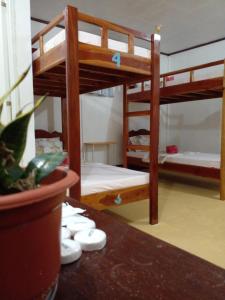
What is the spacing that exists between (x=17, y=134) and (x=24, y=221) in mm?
115

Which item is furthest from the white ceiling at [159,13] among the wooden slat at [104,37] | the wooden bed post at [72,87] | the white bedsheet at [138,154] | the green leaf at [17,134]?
the green leaf at [17,134]

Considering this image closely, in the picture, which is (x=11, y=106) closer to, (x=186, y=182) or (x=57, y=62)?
(x=57, y=62)

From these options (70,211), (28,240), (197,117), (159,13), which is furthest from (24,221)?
(197,117)

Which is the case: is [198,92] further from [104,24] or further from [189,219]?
[104,24]

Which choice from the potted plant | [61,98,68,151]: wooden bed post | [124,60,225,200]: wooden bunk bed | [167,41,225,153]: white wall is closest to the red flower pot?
the potted plant

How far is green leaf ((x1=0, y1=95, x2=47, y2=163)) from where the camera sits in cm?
30

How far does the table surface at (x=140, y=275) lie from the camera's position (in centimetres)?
40

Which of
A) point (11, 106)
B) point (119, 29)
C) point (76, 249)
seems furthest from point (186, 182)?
point (76, 249)

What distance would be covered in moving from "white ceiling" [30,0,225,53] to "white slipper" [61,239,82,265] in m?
3.38

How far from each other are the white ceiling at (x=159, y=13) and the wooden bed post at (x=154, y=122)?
166cm

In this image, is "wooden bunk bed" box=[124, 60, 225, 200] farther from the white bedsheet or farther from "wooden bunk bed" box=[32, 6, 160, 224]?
"wooden bunk bed" box=[32, 6, 160, 224]

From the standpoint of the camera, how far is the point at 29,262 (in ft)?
1.01

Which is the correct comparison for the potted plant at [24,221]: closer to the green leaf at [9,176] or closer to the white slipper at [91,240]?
the green leaf at [9,176]

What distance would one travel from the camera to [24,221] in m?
0.29
